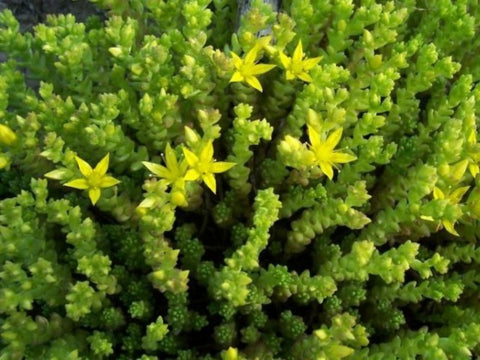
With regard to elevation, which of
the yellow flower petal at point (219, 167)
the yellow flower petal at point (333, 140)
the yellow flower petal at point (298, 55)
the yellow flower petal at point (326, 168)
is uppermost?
the yellow flower petal at point (298, 55)

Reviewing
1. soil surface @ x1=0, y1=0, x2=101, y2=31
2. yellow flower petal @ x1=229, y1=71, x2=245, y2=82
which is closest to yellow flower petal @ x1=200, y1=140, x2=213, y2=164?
yellow flower petal @ x1=229, y1=71, x2=245, y2=82

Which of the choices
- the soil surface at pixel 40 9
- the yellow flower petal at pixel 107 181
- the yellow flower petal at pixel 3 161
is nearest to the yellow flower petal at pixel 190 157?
the yellow flower petal at pixel 107 181

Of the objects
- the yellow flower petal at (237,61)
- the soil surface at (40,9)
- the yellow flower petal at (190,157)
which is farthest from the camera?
the soil surface at (40,9)

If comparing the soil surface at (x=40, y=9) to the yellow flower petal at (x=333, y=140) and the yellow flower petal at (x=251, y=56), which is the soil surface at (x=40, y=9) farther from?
the yellow flower petal at (x=333, y=140)

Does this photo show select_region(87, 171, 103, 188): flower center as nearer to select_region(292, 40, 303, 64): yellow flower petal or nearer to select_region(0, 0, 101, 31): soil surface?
select_region(292, 40, 303, 64): yellow flower petal

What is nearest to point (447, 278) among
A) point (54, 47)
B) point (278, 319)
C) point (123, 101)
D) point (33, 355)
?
point (278, 319)

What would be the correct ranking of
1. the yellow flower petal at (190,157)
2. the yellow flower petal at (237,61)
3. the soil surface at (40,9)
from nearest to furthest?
the yellow flower petal at (190,157) → the yellow flower petal at (237,61) → the soil surface at (40,9)
